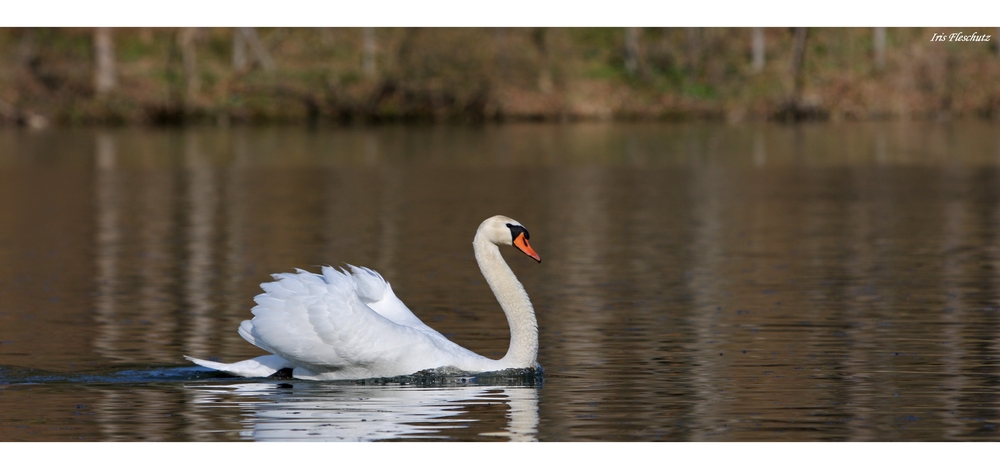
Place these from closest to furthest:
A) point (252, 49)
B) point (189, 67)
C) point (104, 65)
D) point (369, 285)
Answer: point (369, 285)
point (189, 67)
point (104, 65)
point (252, 49)

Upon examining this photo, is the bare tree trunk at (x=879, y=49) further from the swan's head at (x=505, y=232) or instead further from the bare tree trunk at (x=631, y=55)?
the swan's head at (x=505, y=232)

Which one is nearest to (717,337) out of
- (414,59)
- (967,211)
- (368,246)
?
(368,246)

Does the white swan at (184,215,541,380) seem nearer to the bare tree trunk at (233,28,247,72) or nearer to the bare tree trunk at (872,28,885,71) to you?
the bare tree trunk at (233,28,247,72)

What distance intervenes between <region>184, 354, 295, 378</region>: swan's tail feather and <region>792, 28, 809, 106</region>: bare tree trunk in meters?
46.5

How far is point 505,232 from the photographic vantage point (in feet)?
34.4

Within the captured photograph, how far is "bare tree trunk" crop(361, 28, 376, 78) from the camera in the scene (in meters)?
59.1

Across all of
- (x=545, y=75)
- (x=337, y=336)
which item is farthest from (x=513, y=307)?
(x=545, y=75)

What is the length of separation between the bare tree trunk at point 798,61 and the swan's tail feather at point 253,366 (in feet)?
153

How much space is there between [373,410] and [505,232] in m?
1.75

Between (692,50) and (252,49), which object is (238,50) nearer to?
(252,49)

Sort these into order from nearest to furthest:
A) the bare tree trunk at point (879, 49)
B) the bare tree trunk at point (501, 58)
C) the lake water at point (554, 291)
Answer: the lake water at point (554, 291), the bare tree trunk at point (501, 58), the bare tree trunk at point (879, 49)

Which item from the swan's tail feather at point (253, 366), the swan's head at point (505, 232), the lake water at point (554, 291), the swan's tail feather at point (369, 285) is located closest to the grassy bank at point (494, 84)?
the lake water at point (554, 291)

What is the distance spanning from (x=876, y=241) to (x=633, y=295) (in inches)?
228

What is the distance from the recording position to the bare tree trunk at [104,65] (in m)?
55.6
